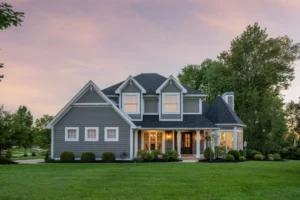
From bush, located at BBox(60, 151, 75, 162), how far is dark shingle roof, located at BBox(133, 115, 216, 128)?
603 cm

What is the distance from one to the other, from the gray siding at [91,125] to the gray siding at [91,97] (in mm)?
567

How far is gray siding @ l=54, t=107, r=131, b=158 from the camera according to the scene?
2630cm

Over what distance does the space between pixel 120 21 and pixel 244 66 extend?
22839 millimetres

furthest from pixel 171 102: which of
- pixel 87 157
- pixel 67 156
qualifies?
pixel 67 156

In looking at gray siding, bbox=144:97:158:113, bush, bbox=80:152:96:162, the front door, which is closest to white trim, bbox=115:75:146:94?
gray siding, bbox=144:97:158:113

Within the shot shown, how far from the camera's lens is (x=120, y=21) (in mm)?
27281

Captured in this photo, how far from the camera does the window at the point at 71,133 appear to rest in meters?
26.6

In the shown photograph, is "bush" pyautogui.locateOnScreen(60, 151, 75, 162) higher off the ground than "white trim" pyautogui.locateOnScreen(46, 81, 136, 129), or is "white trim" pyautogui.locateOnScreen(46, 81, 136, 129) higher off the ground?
"white trim" pyautogui.locateOnScreen(46, 81, 136, 129)

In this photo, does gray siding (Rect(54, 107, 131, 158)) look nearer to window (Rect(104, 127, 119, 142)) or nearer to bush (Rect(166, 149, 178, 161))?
window (Rect(104, 127, 119, 142))

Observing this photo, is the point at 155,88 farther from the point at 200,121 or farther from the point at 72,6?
the point at 72,6

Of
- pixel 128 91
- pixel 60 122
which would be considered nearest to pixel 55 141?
pixel 60 122

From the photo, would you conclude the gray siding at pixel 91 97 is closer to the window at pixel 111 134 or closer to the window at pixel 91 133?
the window at pixel 91 133

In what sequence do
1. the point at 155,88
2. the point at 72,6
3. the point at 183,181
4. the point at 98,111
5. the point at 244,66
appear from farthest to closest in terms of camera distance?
the point at 244,66 < the point at 155,88 < the point at 98,111 < the point at 72,6 < the point at 183,181

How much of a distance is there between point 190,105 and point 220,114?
3.66 metres
